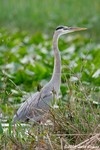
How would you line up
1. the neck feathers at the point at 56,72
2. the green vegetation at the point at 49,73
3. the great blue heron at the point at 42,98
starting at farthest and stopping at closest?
the neck feathers at the point at 56,72, the great blue heron at the point at 42,98, the green vegetation at the point at 49,73

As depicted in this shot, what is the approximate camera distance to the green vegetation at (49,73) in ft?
15.2

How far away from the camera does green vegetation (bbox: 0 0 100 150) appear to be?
4645 millimetres

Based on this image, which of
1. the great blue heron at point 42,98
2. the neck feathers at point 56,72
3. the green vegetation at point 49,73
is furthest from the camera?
the neck feathers at point 56,72

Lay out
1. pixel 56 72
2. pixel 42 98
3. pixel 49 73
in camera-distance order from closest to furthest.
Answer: pixel 42 98 → pixel 56 72 → pixel 49 73

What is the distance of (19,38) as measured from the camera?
11.3 meters

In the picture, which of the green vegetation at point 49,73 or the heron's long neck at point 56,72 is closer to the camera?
the green vegetation at point 49,73

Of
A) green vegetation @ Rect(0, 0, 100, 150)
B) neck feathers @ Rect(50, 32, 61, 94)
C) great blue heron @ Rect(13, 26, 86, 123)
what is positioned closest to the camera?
green vegetation @ Rect(0, 0, 100, 150)

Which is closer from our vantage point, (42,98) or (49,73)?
(42,98)

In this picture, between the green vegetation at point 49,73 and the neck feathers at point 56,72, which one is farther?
the neck feathers at point 56,72

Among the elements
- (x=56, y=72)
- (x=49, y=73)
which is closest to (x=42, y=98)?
(x=56, y=72)

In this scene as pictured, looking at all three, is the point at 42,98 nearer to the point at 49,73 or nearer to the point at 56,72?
the point at 56,72

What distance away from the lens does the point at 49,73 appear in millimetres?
7832

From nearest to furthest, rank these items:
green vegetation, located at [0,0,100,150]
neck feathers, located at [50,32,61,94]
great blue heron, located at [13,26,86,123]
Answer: green vegetation, located at [0,0,100,150], great blue heron, located at [13,26,86,123], neck feathers, located at [50,32,61,94]

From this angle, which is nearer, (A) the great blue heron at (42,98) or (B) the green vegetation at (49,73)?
(B) the green vegetation at (49,73)
